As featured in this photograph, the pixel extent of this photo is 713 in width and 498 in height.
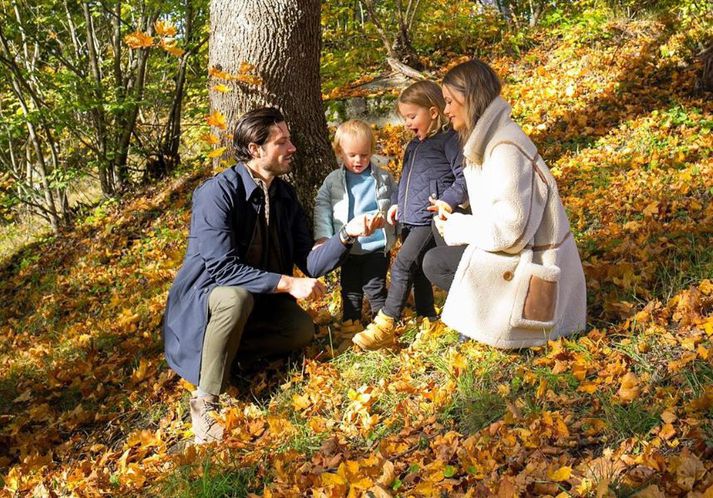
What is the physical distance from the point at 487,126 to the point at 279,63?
88.5 inches

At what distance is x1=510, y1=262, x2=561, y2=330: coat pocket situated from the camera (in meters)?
3.06

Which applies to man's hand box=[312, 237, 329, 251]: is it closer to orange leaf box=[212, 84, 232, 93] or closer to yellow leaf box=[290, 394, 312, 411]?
yellow leaf box=[290, 394, 312, 411]

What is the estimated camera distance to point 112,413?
159 inches

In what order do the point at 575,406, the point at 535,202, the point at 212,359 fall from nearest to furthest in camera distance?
the point at 575,406 → the point at 535,202 → the point at 212,359

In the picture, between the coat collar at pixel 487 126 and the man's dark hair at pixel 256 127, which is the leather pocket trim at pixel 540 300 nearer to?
the coat collar at pixel 487 126

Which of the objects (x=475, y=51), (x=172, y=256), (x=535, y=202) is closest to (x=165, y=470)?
(x=535, y=202)

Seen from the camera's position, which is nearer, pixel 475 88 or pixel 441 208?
pixel 475 88

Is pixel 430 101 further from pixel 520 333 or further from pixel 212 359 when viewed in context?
pixel 212 359

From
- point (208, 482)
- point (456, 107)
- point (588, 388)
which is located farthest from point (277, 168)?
point (588, 388)

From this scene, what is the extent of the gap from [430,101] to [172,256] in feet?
13.5

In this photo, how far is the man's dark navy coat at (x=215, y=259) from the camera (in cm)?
341

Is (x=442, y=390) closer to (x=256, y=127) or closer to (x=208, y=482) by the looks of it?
(x=208, y=482)

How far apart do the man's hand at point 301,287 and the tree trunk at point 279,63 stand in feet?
5.92

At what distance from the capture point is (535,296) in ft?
10.1
